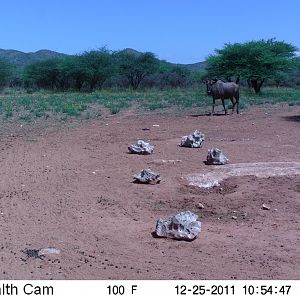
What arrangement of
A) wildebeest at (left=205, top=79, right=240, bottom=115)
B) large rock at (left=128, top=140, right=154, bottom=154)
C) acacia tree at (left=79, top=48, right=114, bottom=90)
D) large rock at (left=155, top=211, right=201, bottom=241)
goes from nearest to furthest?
1. large rock at (left=155, top=211, right=201, bottom=241)
2. large rock at (left=128, top=140, right=154, bottom=154)
3. wildebeest at (left=205, top=79, right=240, bottom=115)
4. acacia tree at (left=79, top=48, right=114, bottom=90)

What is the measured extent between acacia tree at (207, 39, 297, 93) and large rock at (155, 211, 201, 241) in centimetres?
2981

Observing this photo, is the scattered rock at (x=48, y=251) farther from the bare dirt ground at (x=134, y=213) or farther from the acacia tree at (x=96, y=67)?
the acacia tree at (x=96, y=67)

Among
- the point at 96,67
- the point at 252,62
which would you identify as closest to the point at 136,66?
the point at 96,67

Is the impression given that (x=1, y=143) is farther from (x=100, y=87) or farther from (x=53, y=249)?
(x=100, y=87)

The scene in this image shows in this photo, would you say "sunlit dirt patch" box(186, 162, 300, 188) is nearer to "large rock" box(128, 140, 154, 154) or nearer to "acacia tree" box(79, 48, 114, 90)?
"large rock" box(128, 140, 154, 154)

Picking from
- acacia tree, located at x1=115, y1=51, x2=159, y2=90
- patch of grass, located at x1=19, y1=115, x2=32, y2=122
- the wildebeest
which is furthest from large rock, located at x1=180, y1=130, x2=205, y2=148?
acacia tree, located at x1=115, y1=51, x2=159, y2=90

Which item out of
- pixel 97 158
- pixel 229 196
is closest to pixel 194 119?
pixel 97 158

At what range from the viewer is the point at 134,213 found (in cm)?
702

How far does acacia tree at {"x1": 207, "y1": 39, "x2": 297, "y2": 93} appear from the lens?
3547cm

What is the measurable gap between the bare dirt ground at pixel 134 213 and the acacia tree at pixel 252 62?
23.4 metres

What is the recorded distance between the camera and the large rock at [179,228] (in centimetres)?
595

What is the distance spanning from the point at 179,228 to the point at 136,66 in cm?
4540

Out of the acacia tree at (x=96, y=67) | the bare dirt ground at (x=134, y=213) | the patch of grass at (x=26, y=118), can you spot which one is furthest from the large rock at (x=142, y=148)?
the acacia tree at (x=96, y=67)

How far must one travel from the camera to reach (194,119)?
17.7 m
